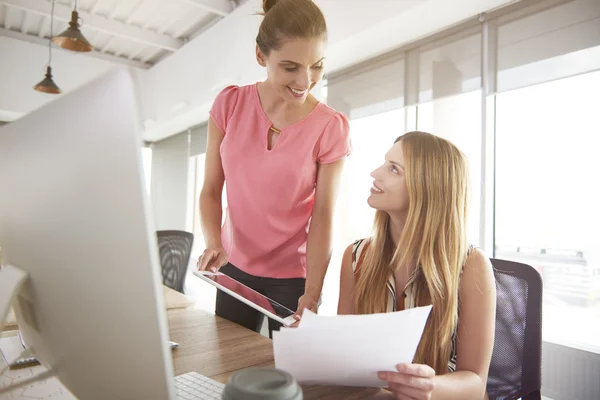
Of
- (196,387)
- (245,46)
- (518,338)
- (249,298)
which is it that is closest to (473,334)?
(518,338)

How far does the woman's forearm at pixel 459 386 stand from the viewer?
804mm

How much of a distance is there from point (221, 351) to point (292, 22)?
2.81 feet

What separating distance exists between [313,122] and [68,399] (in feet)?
3.08

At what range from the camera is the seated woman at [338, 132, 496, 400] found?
1.00 m

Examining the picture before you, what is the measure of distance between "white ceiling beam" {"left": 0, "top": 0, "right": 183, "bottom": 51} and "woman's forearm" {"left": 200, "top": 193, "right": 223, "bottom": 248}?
4720mm

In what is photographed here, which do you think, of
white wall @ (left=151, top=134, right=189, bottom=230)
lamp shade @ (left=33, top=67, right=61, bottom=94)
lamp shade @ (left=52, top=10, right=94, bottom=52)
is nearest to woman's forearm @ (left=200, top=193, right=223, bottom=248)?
lamp shade @ (left=52, top=10, right=94, bottom=52)

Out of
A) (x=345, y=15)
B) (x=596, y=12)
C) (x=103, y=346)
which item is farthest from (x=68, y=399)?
(x=345, y=15)

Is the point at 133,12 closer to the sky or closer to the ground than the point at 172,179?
closer to the sky

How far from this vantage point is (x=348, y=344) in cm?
59

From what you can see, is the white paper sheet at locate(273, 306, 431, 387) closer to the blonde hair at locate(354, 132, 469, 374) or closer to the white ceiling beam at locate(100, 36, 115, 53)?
the blonde hair at locate(354, 132, 469, 374)

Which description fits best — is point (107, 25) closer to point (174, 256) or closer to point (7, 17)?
point (7, 17)

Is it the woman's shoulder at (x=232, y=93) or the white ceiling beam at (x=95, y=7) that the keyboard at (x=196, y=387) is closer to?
the woman's shoulder at (x=232, y=93)

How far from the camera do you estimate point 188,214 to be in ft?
22.5

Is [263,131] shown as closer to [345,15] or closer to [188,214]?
[345,15]
